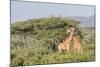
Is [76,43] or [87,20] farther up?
[87,20]

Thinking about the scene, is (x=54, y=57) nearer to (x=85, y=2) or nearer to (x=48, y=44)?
(x=48, y=44)

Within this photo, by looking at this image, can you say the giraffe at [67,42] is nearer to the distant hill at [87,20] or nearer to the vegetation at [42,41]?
the vegetation at [42,41]

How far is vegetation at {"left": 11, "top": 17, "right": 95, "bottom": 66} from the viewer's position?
8.35 feet

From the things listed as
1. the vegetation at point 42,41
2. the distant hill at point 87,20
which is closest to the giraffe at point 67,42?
the vegetation at point 42,41

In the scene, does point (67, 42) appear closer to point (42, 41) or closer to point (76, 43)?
point (76, 43)

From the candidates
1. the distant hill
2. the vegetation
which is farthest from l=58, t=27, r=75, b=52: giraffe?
the distant hill

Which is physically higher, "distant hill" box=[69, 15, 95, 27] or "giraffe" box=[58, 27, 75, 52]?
"distant hill" box=[69, 15, 95, 27]

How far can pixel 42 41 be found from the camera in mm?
2664

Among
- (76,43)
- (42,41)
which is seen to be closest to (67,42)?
(76,43)

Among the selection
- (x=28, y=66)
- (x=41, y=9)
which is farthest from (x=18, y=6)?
(x=28, y=66)

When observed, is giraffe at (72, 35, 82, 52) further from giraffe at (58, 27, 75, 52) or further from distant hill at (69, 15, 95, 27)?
distant hill at (69, 15, 95, 27)

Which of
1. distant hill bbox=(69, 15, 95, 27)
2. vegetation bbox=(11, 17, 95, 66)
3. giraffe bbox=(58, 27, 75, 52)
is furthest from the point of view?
distant hill bbox=(69, 15, 95, 27)

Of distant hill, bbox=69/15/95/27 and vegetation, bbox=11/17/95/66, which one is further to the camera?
distant hill, bbox=69/15/95/27
